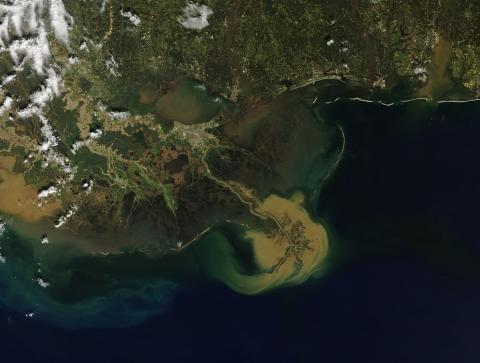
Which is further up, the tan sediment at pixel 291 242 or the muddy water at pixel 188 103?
the muddy water at pixel 188 103

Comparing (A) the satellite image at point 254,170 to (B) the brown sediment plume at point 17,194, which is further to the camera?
(B) the brown sediment plume at point 17,194

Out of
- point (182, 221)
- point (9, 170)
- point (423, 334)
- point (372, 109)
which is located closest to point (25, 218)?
point (9, 170)

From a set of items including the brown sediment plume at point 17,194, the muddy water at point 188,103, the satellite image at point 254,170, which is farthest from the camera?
the brown sediment plume at point 17,194

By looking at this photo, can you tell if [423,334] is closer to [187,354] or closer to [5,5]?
[187,354]

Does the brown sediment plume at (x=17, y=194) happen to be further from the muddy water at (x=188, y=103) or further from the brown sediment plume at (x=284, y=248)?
the brown sediment plume at (x=284, y=248)

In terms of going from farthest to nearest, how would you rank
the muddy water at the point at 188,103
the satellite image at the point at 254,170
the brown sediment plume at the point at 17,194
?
1. the brown sediment plume at the point at 17,194
2. the muddy water at the point at 188,103
3. the satellite image at the point at 254,170

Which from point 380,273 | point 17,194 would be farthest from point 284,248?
point 17,194

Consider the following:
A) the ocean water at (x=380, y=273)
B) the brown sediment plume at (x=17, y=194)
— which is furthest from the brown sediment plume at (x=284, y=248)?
the brown sediment plume at (x=17, y=194)

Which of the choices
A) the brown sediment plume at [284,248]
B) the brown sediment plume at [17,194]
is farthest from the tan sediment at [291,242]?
the brown sediment plume at [17,194]

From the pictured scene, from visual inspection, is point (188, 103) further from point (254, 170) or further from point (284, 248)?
point (284, 248)
